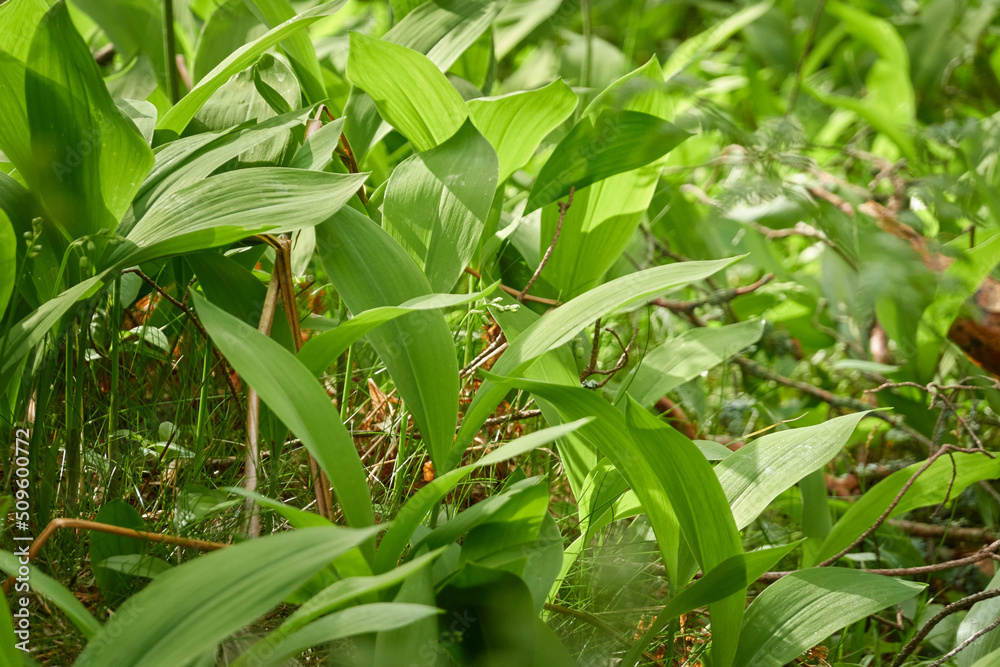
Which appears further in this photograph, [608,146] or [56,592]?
[608,146]

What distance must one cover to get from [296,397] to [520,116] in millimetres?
472

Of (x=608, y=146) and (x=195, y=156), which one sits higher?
(x=195, y=156)

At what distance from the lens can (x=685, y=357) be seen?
2.94 ft

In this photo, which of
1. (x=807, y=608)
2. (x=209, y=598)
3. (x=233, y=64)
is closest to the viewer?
(x=209, y=598)

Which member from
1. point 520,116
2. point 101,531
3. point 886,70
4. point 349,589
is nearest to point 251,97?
point 520,116

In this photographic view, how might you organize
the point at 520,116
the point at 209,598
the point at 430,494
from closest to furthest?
the point at 209,598, the point at 430,494, the point at 520,116

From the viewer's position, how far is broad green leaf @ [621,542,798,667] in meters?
0.59

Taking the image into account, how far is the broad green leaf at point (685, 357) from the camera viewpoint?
0.85 m

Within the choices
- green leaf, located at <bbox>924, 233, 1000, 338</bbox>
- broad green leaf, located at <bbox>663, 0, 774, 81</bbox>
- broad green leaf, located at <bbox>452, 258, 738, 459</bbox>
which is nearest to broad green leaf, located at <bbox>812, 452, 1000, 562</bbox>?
green leaf, located at <bbox>924, 233, 1000, 338</bbox>

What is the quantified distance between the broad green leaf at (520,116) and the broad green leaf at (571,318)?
0.29 metres

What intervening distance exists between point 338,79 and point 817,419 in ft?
3.13

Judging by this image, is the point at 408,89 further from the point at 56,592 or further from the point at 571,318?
the point at 56,592

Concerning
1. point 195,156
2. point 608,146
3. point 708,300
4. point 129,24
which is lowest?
point 708,300

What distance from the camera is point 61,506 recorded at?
0.67 m
